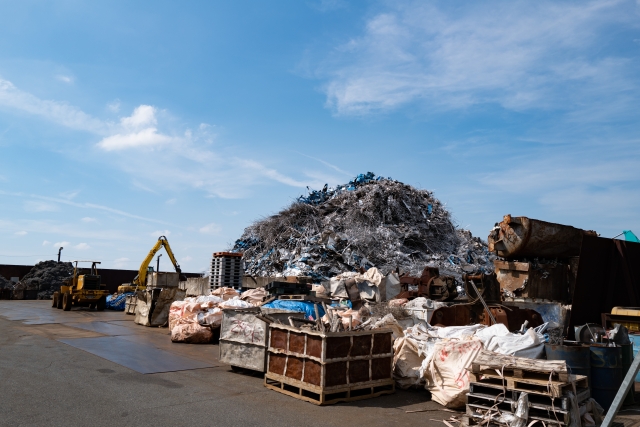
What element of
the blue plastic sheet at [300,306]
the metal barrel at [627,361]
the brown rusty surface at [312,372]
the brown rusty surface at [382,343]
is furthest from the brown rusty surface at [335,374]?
the blue plastic sheet at [300,306]

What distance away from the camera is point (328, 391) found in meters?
7.15

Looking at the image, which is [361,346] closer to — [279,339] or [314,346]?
[314,346]

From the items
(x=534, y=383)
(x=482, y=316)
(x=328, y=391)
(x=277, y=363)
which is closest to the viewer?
(x=534, y=383)

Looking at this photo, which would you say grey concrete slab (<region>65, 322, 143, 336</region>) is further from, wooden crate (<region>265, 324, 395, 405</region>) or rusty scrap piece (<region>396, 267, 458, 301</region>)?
wooden crate (<region>265, 324, 395, 405</region>)

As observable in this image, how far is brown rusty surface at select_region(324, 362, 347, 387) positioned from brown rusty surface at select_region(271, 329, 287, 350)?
100cm

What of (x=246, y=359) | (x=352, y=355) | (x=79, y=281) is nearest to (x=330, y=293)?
(x=246, y=359)

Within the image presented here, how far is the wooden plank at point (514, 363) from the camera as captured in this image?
5.82 m

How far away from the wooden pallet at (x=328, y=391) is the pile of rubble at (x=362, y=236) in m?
13.0

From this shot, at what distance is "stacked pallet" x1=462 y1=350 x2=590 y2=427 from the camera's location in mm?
5566

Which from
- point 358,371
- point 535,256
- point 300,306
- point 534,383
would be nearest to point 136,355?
point 300,306

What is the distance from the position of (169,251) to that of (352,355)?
22.5 meters

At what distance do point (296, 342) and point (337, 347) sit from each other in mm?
742

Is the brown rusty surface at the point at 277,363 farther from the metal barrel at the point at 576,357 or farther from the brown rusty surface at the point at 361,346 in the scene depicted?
the metal barrel at the point at 576,357

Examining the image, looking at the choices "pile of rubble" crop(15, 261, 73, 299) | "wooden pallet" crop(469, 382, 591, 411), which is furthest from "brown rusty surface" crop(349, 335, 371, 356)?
"pile of rubble" crop(15, 261, 73, 299)
